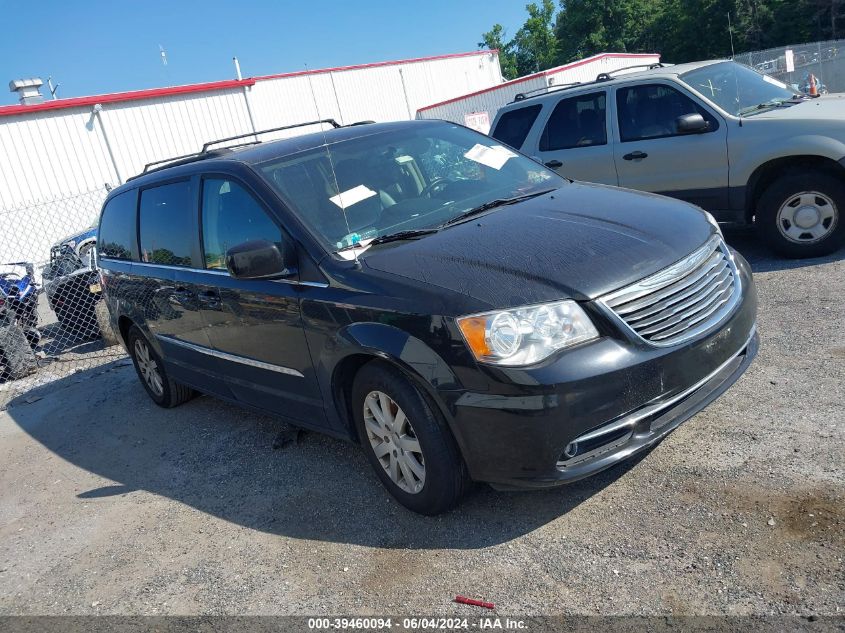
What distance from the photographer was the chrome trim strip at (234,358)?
13.6ft

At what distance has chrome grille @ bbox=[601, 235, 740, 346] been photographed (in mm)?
3109

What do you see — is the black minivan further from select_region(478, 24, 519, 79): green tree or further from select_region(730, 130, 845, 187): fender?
select_region(478, 24, 519, 79): green tree

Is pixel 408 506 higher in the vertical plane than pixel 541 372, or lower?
lower

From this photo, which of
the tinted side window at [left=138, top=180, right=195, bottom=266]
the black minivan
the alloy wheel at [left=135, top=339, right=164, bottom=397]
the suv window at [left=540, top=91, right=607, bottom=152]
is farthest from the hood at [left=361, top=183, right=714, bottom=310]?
the suv window at [left=540, top=91, right=607, bottom=152]

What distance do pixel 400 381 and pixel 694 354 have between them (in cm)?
133

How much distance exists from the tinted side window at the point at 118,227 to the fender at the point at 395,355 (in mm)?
2867

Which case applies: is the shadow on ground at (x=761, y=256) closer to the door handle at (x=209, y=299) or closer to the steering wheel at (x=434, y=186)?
the steering wheel at (x=434, y=186)

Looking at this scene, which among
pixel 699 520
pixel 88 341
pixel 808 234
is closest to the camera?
pixel 699 520

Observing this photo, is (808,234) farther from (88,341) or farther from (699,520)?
(88,341)

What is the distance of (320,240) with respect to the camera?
3.79 m

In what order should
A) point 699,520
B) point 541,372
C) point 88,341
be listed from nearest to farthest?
point 541,372 → point 699,520 → point 88,341

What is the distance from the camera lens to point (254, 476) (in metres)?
4.59

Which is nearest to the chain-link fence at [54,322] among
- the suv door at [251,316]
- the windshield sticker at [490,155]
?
the suv door at [251,316]

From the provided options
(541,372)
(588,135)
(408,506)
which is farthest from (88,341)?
(541,372)
